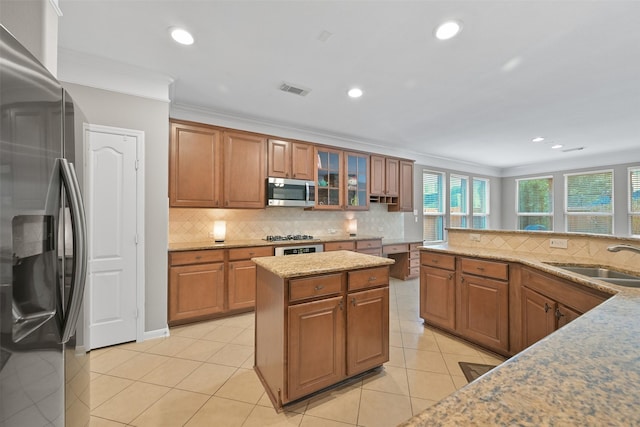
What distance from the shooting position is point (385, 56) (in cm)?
230

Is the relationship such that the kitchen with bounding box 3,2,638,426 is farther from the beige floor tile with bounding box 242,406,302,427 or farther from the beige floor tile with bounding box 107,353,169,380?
the beige floor tile with bounding box 242,406,302,427

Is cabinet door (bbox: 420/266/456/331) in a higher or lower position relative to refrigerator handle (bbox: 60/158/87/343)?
lower

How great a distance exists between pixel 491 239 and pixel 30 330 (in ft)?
11.3

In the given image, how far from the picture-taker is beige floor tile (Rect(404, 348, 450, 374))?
224 centimetres

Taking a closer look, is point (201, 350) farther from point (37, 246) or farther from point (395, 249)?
point (395, 249)

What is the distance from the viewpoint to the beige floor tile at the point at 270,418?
164 centimetres

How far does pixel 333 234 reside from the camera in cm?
488

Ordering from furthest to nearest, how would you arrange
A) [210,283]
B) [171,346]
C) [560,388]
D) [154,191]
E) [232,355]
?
1. [210,283]
2. [154,191]
3. [171,346]
4. [232,355]
5. [560,388]

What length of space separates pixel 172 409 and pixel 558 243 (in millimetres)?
3365

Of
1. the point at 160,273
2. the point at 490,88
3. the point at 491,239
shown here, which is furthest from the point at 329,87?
the point at 160,273

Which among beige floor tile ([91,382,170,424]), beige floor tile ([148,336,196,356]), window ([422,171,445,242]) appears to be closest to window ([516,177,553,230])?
window ([422,171,445,242])

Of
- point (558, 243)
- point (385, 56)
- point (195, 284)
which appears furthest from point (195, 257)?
point (558, 243)

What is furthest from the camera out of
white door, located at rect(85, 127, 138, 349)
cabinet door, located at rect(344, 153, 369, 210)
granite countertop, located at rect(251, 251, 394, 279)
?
cabinet door, located at rect(344, 153, 369, 210)

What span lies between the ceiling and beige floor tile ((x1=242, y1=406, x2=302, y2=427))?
8.59ft
